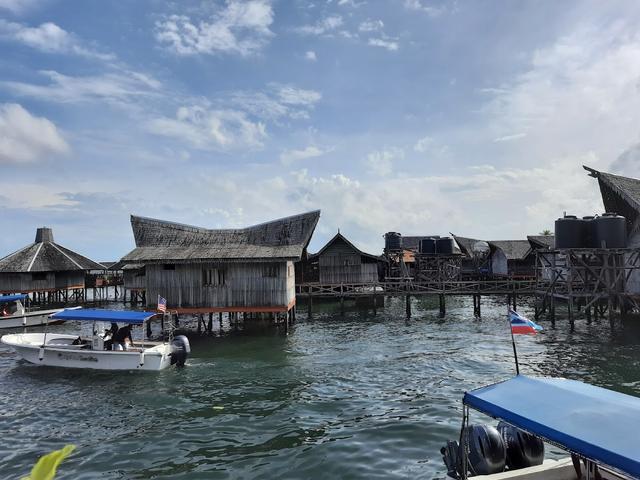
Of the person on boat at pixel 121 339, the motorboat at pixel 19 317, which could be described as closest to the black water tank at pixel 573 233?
the person on boat at pixel 121 339

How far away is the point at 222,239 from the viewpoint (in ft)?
94.5

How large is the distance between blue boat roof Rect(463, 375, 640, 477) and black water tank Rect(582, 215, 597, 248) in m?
23.5

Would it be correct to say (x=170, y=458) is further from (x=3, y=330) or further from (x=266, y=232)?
(x=3, y=330)

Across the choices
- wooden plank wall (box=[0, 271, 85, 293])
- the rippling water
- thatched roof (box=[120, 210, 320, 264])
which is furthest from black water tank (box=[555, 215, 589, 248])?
wooden plank wall (box=[0, 271, 85, 293])

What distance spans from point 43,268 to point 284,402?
122 feet

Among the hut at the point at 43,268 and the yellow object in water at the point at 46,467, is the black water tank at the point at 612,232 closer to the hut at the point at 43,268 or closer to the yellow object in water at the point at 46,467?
the yellow object in water at the point at 46,467

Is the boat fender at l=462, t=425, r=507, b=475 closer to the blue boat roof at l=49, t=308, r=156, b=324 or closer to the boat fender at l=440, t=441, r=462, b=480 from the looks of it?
the boat fender at l=440, t=441, r=462, b=480

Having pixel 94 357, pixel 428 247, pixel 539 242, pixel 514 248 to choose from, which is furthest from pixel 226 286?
pixel 514 248

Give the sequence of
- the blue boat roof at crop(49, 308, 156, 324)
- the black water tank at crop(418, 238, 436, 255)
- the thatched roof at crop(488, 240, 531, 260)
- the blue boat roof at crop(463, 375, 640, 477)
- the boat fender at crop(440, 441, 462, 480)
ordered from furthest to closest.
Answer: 1. the thatched roof at crop(488, 240, 531, 260)
2. the black water tank at crop(418, 238, 436, 255)
3. the blue boat roof at crop(49, 308, 156, 324)
4. the boat fender at crop(440, 441, 462, 480)
5. the blue boat roof at crop(463, 375, 640, 477)

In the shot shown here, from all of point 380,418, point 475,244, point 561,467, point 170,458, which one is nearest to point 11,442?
point 170,458

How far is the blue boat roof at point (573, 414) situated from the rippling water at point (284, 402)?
10.8 feet

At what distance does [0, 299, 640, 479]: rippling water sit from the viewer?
1100cm

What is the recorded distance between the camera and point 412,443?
11.8 meters

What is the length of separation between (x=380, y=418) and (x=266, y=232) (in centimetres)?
1726
